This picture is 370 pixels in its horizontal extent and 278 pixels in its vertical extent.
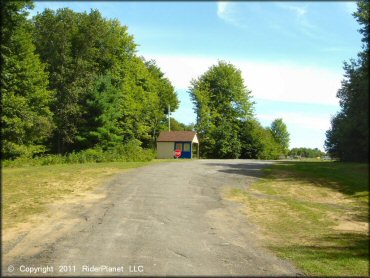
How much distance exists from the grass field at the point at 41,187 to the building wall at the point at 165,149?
106 feet

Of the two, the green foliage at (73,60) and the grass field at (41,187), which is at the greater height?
the green foliage at (73,60)

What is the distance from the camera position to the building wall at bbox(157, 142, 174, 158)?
190 feet

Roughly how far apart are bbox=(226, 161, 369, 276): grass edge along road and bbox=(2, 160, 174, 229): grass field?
25.8 feet

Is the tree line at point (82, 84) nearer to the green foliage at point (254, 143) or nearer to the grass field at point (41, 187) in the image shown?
the grass field at point (41, 187)

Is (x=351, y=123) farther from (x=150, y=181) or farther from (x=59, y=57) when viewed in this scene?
(x=59, y=57)

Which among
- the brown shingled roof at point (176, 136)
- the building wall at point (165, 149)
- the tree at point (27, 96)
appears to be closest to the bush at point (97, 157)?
the tree at point (27, 96)

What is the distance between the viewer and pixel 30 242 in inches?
403

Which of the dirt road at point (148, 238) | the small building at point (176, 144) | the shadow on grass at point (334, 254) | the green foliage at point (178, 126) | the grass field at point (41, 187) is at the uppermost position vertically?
the green foliage at point (178, 126)

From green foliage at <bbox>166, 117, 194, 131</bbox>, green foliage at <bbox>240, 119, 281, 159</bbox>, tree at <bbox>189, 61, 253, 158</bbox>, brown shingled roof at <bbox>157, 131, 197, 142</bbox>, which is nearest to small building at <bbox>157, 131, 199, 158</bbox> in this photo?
brown shingled roof at <bbox>157, 131, 197, 142</bbox>

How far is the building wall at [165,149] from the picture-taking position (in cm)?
5797

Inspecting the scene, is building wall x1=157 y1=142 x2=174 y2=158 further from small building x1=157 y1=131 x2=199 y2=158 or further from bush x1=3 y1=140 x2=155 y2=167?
bush x1=3 y1=140 x2=155 y2=167

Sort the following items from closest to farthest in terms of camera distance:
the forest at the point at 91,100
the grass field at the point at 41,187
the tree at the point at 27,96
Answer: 1. the grass field at the point at 41,187
2. the tree at the point at 27,96
3. the forest at the point at 91,100

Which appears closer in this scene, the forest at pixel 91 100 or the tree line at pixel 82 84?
the forest at pixel 91 100

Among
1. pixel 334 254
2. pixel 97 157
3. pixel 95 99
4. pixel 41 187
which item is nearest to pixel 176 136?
pixel 95 99
